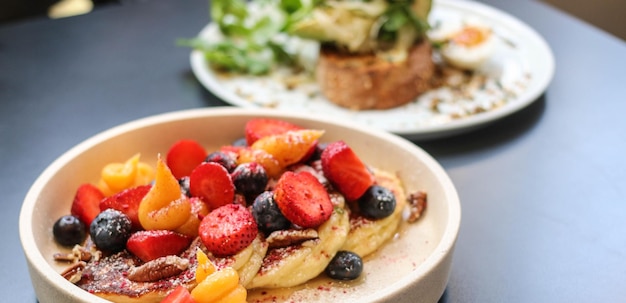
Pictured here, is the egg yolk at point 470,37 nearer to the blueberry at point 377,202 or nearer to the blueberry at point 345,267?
the blueberry at point 377,202

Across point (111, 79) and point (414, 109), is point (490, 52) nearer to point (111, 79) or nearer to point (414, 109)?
point (414, 109)

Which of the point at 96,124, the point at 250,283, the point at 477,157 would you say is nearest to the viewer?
the point at 250,283

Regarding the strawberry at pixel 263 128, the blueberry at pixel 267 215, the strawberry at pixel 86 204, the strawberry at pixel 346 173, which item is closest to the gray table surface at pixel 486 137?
the strawberry at pixel 86 204

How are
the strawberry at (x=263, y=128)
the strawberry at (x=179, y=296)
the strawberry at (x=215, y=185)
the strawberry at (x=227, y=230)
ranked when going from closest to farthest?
the strawberry at (x=179, y=296) → the strawberry at (x=227, y=230) → the strawberry at (x=215, y=185) → the strawberry at (x=263, y=128)

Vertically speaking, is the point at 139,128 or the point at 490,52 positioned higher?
the point at 139,128

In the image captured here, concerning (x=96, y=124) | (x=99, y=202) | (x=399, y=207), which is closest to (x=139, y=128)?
(x=99, y=202)

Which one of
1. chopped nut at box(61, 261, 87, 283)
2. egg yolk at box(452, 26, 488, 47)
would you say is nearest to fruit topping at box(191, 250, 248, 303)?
chopped nut at box(61, 261, 87, 283)

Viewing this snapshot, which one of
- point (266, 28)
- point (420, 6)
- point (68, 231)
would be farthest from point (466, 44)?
point (68, 231)
